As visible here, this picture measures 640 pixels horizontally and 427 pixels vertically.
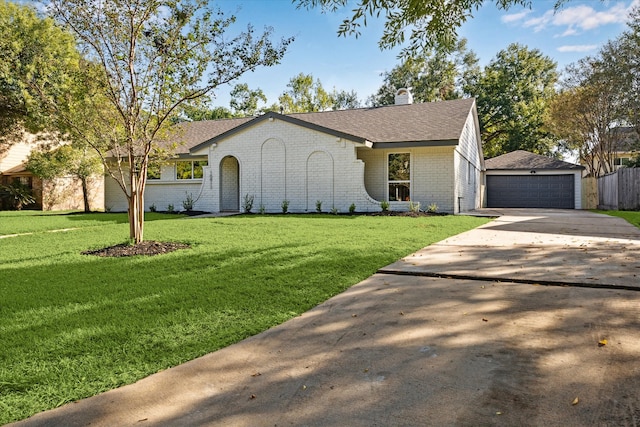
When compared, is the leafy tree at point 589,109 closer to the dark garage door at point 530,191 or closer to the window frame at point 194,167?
the dark garage door at point 530,191

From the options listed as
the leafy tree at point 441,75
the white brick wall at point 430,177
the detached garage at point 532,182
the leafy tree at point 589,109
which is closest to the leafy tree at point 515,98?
the leafy tree at point 441,75

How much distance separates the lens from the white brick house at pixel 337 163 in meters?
15.3

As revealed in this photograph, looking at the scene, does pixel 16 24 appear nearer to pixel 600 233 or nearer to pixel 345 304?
pixel 345 304

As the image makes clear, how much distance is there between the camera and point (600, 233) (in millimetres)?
8375

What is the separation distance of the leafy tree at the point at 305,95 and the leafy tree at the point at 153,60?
2997 centimetres

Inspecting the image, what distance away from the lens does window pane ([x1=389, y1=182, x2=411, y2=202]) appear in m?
15.9

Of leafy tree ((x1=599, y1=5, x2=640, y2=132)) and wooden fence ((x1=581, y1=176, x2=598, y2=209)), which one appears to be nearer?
leafy tree ((x1=599, y1=5, x2=640, y2=132))

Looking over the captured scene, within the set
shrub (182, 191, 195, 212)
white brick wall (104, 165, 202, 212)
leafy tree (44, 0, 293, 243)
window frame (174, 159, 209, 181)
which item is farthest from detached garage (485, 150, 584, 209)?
leafy tree (44, 0, 293, 243)

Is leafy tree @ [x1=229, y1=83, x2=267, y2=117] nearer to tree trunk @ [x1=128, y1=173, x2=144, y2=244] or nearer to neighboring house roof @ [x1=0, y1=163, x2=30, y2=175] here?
neighboring house roof @ [x1=0, y1=163, x2=30, y2=175]

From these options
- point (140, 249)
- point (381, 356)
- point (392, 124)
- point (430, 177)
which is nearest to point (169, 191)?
point (392, 124)

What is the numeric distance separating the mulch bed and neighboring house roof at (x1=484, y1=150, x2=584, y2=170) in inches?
868

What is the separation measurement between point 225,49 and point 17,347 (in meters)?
5.46

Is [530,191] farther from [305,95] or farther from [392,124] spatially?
[305,95]

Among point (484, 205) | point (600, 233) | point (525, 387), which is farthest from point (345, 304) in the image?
point (484, 205)
